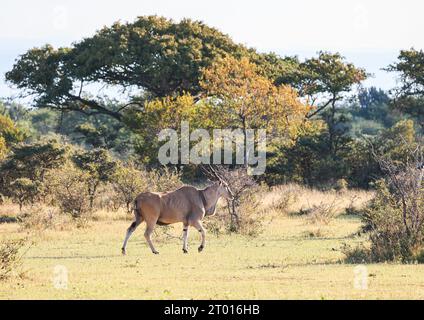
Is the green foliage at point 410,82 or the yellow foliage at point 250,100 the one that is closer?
the yellow foliage at point 250,100

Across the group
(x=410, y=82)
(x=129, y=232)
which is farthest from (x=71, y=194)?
(x=410, y=82)

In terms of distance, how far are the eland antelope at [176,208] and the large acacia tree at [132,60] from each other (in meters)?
28.7

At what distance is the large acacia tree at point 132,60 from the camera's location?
5084 centimetres

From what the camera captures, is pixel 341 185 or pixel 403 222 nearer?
pixel 403 222

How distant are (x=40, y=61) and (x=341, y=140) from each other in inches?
628

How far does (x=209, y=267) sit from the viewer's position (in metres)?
18.2

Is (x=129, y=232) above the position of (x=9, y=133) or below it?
below

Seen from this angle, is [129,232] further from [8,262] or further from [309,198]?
[309,198]

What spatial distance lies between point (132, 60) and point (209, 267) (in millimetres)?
34106

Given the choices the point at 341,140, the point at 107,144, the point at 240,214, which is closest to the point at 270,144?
the point at 341,140

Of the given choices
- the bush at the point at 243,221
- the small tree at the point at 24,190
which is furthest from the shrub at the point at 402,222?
the small tree at the point at 24,190

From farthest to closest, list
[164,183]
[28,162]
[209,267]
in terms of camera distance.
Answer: [28,162], [164,183], [209,267]

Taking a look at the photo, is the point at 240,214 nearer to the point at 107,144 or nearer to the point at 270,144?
the point at 270,144

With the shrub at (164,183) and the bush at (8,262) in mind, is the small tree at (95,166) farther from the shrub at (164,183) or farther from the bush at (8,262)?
the bush at (8,262)
